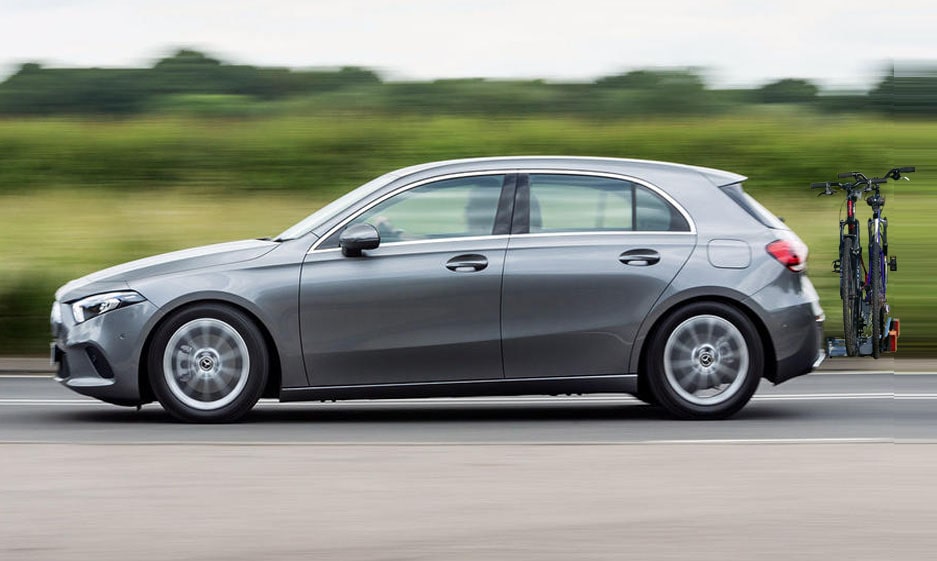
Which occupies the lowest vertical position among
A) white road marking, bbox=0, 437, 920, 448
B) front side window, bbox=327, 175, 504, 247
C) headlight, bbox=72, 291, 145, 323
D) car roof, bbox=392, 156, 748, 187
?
white road marking, bbox=0, 437, 920, 448

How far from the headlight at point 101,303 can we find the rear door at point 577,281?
7.33 ft

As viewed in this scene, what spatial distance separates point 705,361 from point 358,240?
2225 mm

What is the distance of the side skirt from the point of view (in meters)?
9.42

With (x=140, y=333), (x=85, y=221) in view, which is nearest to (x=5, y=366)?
(x=140, y=333)

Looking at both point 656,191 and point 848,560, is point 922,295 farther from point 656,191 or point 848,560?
point 848,560

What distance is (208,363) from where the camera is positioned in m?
9.43

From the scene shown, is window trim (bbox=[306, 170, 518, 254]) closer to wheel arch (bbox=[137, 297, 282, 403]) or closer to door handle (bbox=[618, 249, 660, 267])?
wheel arch (bbox=[137, 297, 282, 403])

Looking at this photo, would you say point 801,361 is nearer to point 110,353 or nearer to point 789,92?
point 110,353

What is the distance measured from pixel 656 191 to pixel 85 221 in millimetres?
13304

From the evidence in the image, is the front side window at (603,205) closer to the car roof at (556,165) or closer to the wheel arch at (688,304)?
the car roof at (556,165)

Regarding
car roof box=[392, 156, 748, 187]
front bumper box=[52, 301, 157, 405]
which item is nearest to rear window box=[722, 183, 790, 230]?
car roof box=[392, 156, 748, 187]

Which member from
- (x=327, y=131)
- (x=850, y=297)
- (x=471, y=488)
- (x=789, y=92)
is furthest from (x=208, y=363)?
(x=789, y=92)

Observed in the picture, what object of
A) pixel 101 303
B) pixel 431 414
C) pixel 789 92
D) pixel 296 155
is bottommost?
pixel 431 414

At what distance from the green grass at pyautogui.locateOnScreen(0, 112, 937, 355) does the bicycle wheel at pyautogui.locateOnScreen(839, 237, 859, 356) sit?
9.30m
